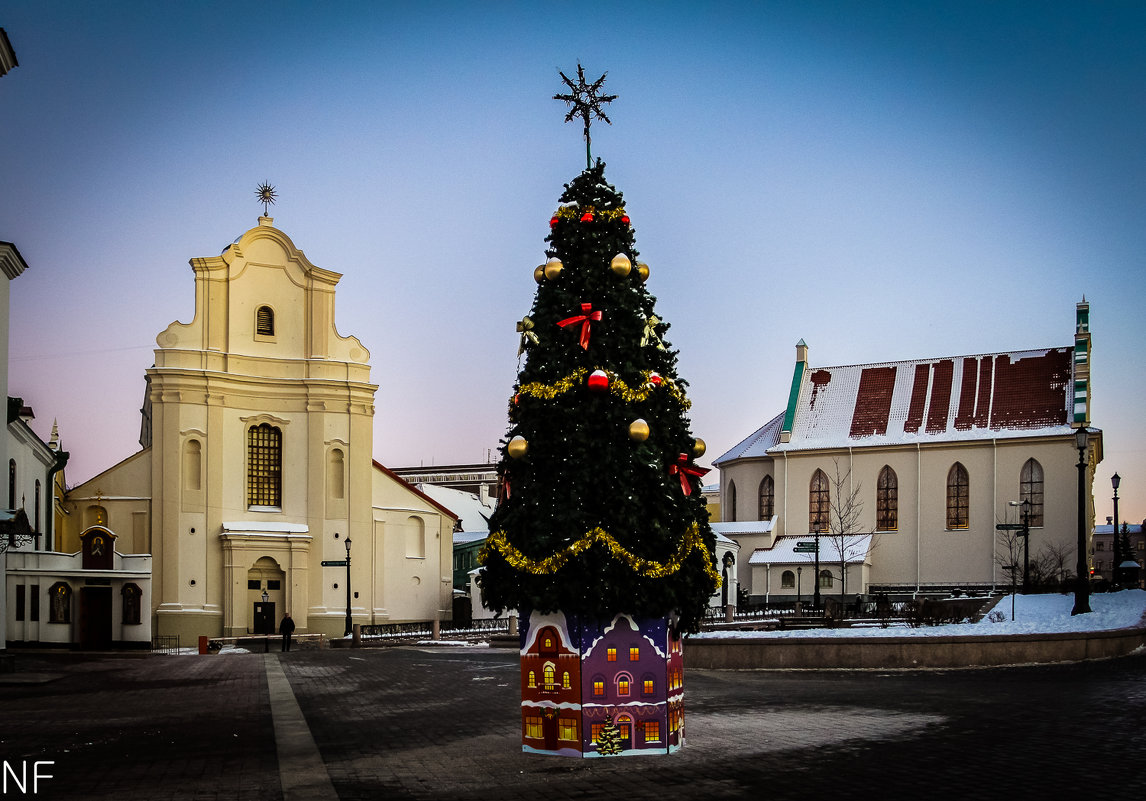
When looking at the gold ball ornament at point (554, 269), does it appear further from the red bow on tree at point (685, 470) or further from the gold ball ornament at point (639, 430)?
the red bow on tree at point (685, 470)

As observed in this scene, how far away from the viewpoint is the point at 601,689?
1263 cm

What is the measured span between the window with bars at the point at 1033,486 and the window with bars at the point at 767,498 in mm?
13980

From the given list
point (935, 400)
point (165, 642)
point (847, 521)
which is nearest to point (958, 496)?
point (935, 400)

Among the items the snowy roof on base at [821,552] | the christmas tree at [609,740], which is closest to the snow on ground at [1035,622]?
the christmas tree at [609,740]

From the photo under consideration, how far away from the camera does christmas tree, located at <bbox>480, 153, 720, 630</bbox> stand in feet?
41.6

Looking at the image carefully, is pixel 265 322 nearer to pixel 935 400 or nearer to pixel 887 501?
pixel 887 501

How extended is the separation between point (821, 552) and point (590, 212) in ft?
179

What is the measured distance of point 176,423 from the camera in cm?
5344

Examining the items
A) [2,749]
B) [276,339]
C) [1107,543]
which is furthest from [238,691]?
[1107,543]

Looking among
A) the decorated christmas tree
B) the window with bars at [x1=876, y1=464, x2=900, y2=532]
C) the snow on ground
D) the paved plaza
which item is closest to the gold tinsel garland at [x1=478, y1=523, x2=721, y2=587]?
the decorated christmas tree

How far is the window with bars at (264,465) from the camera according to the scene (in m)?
55.5

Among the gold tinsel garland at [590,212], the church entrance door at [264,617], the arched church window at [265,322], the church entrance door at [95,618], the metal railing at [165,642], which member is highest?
the arched church window at [265,322]

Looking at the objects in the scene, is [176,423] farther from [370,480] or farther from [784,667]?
[784,667]

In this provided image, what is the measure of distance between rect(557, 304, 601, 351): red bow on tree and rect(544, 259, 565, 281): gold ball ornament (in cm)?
51
